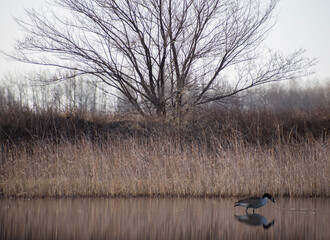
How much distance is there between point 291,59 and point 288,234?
41.1 feet

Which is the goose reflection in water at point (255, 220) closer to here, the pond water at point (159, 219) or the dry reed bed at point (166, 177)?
the pond water at point (159, 219)

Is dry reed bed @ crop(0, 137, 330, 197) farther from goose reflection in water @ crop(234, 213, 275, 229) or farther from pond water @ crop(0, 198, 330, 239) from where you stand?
goose reflection in water @ crop(234, 213, 275, 229)

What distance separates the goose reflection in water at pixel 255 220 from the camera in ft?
21.2

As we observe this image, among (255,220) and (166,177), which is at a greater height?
(166,177)

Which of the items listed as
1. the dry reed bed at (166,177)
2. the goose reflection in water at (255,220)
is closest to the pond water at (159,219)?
the goose reflection in water at (255,220)

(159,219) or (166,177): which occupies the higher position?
(166,177)

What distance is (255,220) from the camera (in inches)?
268

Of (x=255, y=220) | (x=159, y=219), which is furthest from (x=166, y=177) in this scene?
(x=255, y=220)

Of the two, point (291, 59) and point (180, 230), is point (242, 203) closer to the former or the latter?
point (180, 230)

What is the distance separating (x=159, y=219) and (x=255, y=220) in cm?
169

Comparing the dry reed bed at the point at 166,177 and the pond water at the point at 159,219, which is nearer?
the pond water at the point at 159,219

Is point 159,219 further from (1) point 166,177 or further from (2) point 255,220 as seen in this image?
(1) point 166,177

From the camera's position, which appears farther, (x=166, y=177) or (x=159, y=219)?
(x=166, y=177)

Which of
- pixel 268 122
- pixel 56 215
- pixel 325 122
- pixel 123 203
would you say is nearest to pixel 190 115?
pixel 268 122
